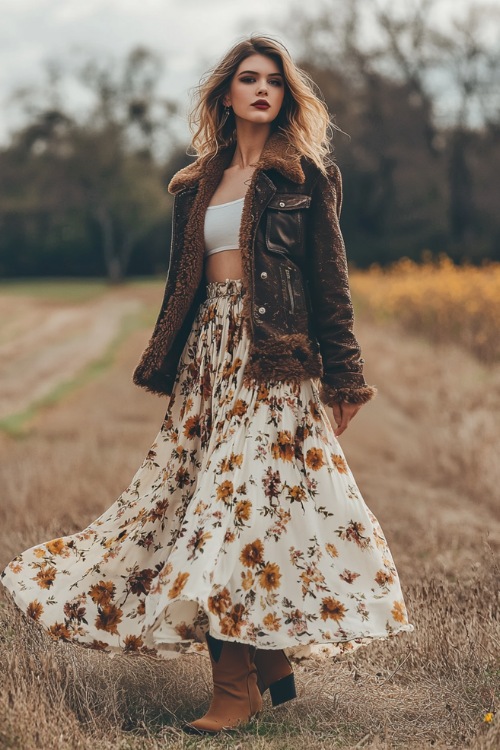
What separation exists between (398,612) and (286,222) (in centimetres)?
122

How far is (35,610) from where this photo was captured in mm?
3363

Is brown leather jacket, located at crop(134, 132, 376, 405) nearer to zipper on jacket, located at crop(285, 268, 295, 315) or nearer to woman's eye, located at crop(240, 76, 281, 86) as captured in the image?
zipper on jacket, located at crop(285, 268, 295, 315)

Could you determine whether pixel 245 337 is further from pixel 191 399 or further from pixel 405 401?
pixel 405 401

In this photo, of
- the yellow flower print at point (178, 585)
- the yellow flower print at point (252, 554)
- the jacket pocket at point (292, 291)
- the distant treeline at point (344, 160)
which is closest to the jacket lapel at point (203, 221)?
the jacket pocket at point (292, 291)

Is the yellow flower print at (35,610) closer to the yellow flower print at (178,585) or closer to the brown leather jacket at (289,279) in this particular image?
the yellow flower print at (178,585)

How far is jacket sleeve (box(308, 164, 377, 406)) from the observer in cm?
328

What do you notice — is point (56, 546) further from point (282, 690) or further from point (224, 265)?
point (224, 265)

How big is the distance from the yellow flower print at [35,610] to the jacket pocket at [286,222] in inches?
52.8

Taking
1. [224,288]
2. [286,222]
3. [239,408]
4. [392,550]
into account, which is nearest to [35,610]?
[239,408]

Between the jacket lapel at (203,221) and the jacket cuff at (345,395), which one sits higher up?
the jacket lapel at (203,221)

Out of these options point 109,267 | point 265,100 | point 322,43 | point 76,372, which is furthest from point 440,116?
point 265,100

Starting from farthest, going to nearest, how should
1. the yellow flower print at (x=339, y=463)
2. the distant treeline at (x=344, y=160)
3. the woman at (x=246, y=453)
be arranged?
the distant treeline at (x=344, y=160) < the yellow flower print at (x=339, y=463) < the woman at (x=246, y=453)

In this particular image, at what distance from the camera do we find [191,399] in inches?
135

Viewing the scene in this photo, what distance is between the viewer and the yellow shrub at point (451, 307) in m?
13.6
